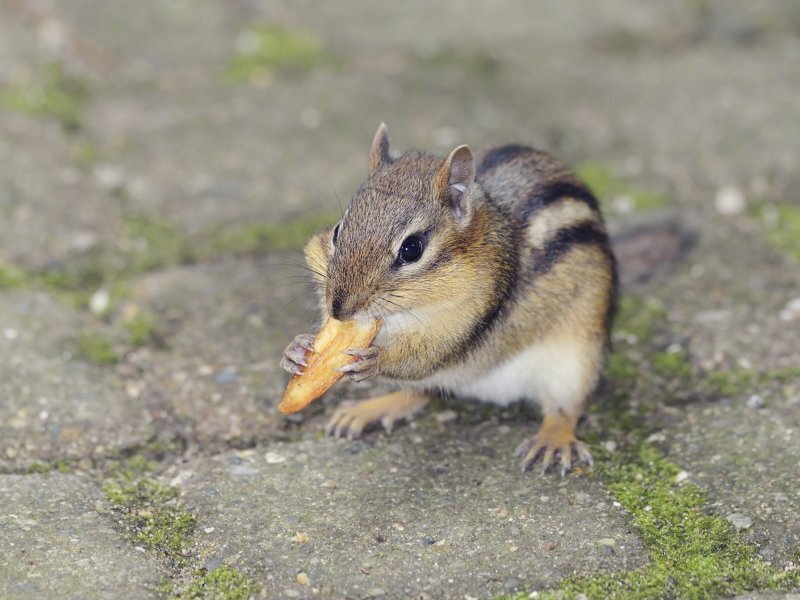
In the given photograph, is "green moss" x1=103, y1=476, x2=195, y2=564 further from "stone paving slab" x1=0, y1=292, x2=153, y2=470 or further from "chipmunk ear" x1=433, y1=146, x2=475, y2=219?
"chipmunk ear" x1=433, y1=146, x2=475, y2=219

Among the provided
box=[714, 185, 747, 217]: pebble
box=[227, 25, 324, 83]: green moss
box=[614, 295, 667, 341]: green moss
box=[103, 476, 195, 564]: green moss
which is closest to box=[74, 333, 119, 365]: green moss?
box=[103, 476, 195, 564]: green moss

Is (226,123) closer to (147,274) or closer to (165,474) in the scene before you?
(147,274)

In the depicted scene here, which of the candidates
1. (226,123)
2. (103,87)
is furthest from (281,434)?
(103,87)

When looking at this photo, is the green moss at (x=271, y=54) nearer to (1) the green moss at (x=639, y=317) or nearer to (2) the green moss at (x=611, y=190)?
(2) the green moss at (x=611, y=190)

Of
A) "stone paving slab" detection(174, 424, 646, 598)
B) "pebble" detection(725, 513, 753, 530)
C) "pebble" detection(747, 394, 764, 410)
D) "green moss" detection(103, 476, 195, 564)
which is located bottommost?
"green moss" detection(103, 476, 195, 564)

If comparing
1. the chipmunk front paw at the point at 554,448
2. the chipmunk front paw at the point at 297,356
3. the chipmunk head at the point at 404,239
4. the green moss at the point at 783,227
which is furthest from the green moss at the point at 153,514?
the green moss at the point at 783,227

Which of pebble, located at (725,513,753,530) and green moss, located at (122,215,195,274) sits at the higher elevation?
green moss, located at (122,215,195,274)

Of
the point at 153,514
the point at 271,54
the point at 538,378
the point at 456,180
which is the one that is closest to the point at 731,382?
the point at 538,378
